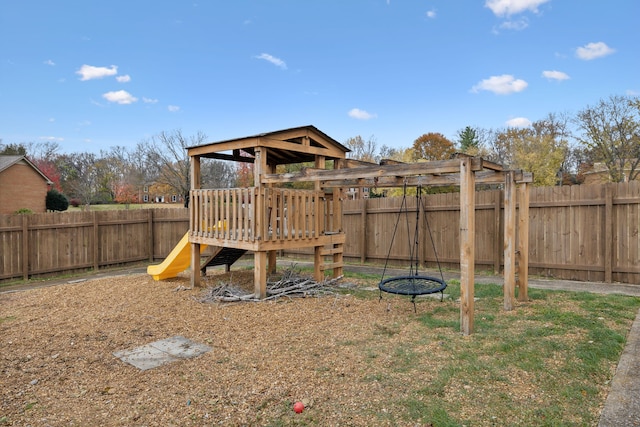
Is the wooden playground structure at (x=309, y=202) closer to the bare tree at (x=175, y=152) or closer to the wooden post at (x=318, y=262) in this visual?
the wooden post at (x=318, y=262)

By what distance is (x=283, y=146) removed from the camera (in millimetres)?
6855

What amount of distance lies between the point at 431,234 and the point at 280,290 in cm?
480

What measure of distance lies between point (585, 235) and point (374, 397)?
272 inches

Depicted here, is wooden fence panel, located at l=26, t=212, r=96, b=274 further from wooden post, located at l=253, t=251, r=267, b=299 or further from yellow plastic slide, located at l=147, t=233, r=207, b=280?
wooden post, located at l=253, t=251, r=267, b=299

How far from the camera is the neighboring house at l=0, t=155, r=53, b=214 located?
74.4 ft

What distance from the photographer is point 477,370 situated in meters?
3.37

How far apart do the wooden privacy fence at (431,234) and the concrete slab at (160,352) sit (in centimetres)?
300

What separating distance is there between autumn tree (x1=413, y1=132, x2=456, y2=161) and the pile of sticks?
105ft

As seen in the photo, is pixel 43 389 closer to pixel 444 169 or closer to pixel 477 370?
pixel 477 370

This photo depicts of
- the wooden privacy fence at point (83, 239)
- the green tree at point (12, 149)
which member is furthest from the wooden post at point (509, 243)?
the green tree at point (12, 149)

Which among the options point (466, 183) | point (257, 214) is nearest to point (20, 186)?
point (257, 214)

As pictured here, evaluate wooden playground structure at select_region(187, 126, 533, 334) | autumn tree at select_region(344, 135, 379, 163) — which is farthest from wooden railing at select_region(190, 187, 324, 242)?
autumn tree at select_region(344, 135, 379, 163)

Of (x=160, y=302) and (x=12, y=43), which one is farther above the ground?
(x=12, y=43)

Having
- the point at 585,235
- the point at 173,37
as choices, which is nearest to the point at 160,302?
the point at 585,235
